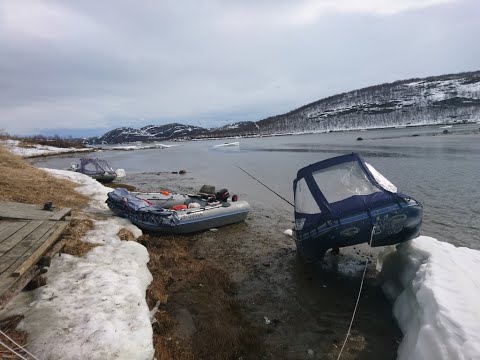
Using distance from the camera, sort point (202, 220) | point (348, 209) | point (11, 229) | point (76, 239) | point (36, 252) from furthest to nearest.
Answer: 1. point (202, 220)
2. point (76, 239)
3. point (348, 209)
4. point (11, 229)
5. point (36, 252)

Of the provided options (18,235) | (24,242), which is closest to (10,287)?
(24,242)

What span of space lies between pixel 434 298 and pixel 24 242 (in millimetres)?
6596

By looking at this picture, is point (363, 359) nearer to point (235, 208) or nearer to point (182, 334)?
point (182, 334)

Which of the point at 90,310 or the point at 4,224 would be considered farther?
the point at 4,224

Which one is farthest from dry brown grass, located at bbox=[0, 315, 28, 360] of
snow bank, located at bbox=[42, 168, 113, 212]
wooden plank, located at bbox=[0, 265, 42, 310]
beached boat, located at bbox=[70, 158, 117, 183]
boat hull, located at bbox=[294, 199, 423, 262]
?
beached boat, located at bbox=[70, 158, 117, 183]

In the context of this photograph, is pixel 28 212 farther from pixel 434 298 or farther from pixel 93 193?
pixel 93 193

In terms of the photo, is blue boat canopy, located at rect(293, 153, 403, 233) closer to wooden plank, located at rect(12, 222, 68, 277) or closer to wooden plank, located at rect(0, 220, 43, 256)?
wooden plank, located at rect(12, 222, 68, 277)

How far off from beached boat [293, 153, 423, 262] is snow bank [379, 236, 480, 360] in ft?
2.13

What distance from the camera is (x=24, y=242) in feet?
18.3

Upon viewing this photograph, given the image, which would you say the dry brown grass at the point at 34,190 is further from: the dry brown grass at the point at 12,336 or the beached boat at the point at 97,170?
the beached boat at the point at 97,170

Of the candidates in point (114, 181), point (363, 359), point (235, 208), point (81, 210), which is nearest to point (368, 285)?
point (363, 359)

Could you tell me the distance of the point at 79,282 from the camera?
603 cm

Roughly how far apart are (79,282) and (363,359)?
16.8 feet

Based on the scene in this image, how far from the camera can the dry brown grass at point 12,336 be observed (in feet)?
13.0
